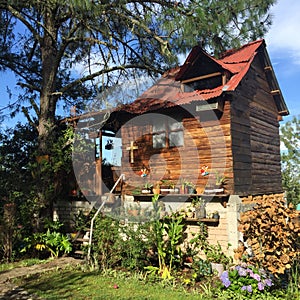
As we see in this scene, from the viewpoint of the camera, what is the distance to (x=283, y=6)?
881 centimetres

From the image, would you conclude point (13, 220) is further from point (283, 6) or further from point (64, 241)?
point (283, 6)

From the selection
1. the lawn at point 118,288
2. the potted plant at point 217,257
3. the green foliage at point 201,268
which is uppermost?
the potted plant at point 217,257

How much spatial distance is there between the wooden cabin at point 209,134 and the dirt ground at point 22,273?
256 cm

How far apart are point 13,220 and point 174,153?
5.17 m

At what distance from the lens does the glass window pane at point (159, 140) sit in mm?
10180

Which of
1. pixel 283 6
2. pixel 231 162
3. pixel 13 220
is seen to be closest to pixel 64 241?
pixel 13 220

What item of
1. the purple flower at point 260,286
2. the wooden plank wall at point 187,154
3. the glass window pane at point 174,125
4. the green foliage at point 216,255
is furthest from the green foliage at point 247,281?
the glass window pane at point 174,125

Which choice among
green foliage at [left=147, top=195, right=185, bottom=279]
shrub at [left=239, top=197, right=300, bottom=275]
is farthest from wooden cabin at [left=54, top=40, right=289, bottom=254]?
shrub at [left=239, top=197, right=300, bottom=275]

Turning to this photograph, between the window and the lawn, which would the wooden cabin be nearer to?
the window

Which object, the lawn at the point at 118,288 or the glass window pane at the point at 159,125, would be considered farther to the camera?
the glass window pane at the point at 159,125

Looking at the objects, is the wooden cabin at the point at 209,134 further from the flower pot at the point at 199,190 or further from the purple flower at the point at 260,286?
the purple flower at the point at 260,286

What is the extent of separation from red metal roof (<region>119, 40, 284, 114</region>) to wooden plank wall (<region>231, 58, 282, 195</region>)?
55cm

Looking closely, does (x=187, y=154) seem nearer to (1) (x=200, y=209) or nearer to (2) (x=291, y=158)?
(1) (x=200, y=209)

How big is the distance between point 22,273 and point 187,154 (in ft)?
17.7
